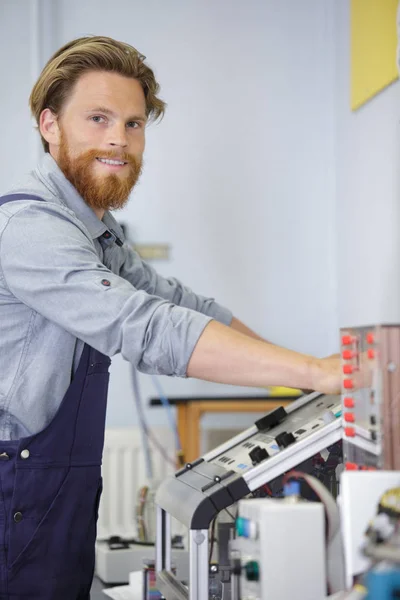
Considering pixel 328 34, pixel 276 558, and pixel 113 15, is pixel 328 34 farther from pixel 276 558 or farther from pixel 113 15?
pixel 276 558

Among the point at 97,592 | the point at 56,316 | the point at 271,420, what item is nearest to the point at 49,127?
the point at 56,316

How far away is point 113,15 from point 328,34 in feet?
3.01

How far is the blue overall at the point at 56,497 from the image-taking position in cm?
156

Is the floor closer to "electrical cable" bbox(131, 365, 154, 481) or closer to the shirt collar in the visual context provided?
"electrical cable" bbox(131, 365, 154, 481)

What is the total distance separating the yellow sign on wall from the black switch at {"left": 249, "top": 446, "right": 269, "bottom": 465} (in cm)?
177

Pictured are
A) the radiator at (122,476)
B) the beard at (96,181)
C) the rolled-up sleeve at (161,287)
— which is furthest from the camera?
the radiator at (122,476)

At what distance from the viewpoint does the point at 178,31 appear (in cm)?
362

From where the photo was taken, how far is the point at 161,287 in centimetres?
220

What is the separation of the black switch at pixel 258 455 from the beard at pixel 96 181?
0.66 m

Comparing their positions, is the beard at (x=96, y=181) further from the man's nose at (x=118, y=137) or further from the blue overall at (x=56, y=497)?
the blue overall at (x=56, y=497)

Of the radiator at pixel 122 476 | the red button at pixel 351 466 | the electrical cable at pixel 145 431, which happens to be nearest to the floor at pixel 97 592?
the radiator at pixel 122 476

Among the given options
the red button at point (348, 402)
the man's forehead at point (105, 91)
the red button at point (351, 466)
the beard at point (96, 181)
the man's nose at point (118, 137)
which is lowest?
the red button at point (351, 466)

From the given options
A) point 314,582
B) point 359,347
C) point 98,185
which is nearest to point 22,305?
point 98,185

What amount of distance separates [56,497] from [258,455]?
40 cm
